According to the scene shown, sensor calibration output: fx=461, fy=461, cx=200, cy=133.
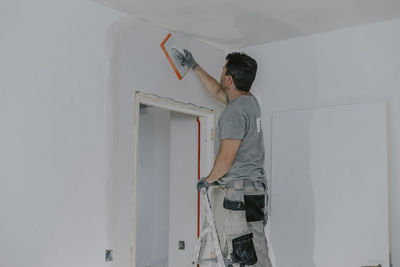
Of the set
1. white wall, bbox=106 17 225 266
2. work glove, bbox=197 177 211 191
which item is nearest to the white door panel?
work glove, bbox=197 177 211 191

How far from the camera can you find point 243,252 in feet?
10.5

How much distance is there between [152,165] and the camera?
557 cm

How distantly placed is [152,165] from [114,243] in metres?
2.28

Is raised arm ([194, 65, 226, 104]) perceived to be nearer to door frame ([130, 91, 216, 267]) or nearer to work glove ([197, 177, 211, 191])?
door frame ([130, 91, 216, 267])

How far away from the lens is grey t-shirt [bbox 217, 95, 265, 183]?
131 inches

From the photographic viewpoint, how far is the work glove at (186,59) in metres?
4.05

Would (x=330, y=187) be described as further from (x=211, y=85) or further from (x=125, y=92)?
(x=125, y=92)

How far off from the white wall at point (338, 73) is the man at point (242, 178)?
0.88 meters

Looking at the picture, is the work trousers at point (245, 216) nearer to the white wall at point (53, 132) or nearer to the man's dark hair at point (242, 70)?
the man's dark hair at point (242, 70)

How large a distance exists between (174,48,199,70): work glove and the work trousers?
1215 millimetres

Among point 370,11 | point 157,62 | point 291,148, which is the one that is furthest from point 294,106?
point 157,62

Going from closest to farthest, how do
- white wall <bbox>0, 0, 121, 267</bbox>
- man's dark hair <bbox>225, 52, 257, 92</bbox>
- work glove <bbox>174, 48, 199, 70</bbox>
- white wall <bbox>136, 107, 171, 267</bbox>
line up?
white wall <bbox>0, 0, 121, 267</bbox>
man's dark hair <bbox>225, 52, 257, 92</bbox>
work glove <bbox>174, 48, 199, 70</bbox>
white wall <bbox>136, 107, 171, 267</bbox>

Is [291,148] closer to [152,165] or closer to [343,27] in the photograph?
[343,27]

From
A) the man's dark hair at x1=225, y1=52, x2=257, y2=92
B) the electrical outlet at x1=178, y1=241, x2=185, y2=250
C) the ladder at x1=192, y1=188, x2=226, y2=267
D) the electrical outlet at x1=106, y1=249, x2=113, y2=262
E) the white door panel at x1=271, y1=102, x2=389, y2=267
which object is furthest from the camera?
the electrical outlet at x1=178, y1=241, x2=185, y2=250
